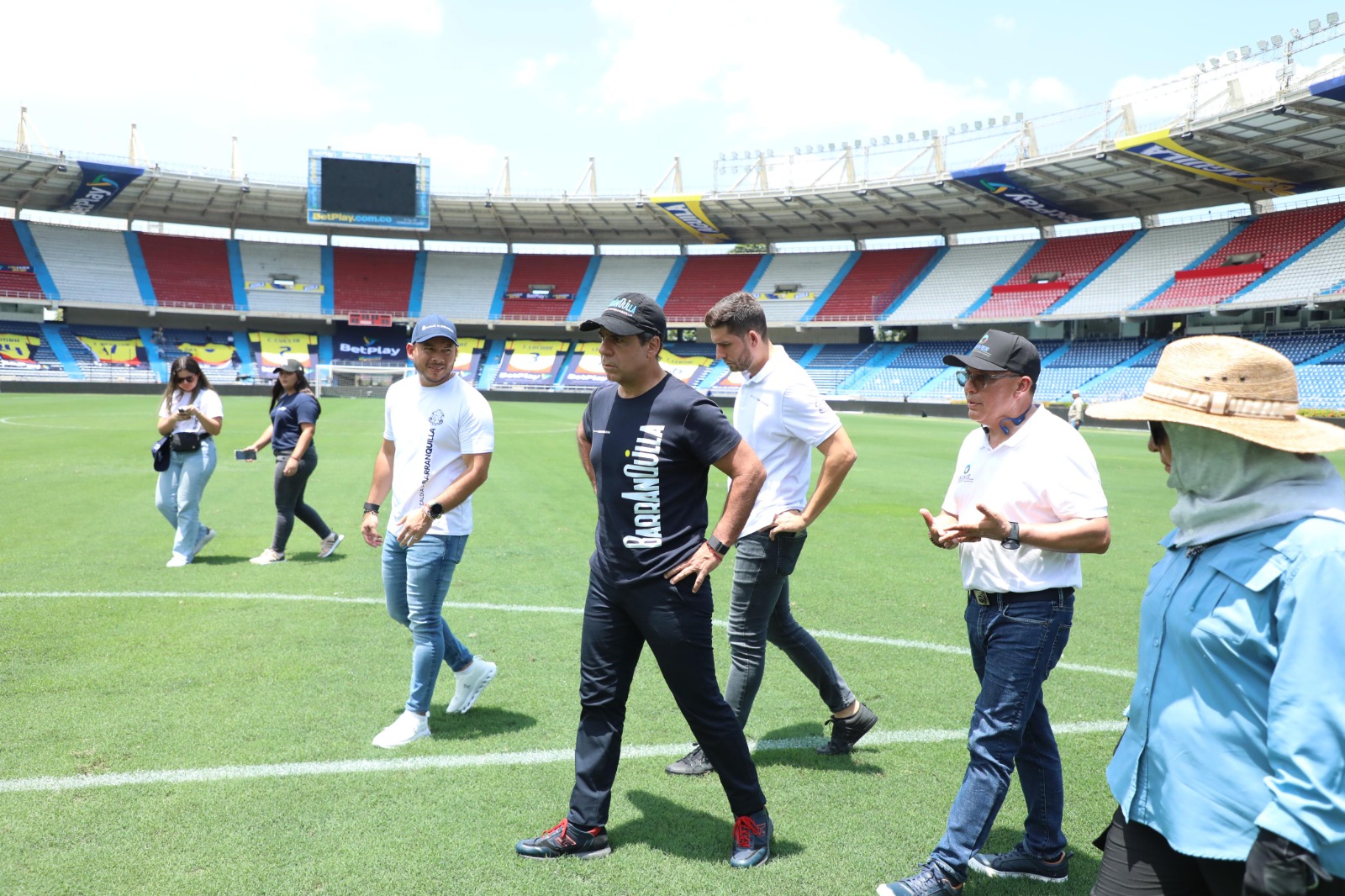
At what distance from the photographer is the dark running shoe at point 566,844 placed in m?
3.32

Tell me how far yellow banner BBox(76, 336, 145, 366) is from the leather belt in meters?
57.6

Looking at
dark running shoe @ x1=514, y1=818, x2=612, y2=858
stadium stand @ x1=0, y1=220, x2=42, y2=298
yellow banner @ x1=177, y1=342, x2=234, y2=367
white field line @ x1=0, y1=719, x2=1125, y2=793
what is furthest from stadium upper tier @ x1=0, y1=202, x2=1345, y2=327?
dark running shoe @ x1=514, y1=818, x2=612, y2=858

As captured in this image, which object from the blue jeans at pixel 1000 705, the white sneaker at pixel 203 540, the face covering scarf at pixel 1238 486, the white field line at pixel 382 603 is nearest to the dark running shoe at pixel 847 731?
the blue jeans at pixel 1000 705

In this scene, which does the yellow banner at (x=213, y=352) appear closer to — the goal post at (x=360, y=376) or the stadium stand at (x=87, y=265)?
the stadium stand at (x=87, y=265)

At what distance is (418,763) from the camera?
4.11 meters

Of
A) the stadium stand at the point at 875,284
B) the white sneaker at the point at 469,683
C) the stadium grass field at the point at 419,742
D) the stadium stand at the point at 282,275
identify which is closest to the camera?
the stadium grass field at the point at 419,742

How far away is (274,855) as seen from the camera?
127 inches

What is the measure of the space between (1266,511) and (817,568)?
6907mm

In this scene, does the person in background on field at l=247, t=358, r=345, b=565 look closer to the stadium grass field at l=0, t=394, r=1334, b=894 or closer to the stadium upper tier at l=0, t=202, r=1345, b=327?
the stadium grass field at l=0, t=394, r=1334, b=894

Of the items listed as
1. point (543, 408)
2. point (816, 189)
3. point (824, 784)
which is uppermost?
point (816, 189)

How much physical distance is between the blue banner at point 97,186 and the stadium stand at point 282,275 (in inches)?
344

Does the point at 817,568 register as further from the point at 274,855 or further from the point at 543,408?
the point at 543,408

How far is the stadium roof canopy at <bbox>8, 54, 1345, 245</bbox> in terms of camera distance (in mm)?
34775

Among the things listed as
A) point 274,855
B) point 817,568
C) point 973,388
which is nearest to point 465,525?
point 274,855
